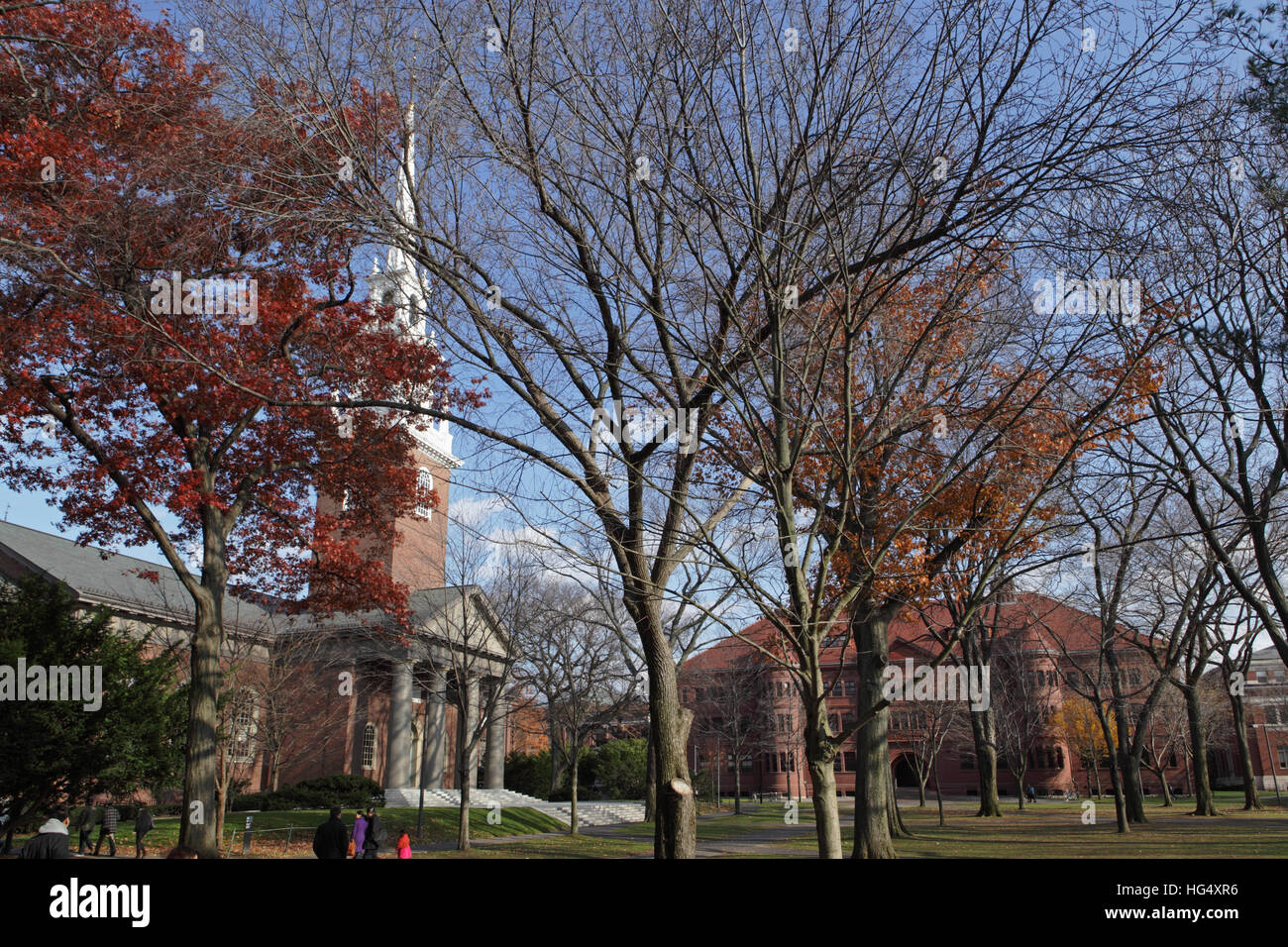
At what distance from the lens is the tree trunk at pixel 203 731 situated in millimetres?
13625

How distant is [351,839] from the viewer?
51.2 ft

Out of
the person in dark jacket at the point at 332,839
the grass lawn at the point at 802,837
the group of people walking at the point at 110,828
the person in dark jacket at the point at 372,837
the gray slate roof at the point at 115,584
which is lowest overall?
the grass lawn at the point at 802,837

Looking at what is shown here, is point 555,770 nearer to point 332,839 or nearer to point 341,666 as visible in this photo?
point 341,666

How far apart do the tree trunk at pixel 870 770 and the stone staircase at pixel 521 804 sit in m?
19.8

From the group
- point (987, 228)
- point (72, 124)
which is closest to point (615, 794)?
point (72, 124)

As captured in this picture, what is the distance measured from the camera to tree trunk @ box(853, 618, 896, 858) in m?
14.8

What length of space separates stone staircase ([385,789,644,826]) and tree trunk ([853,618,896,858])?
1978cm

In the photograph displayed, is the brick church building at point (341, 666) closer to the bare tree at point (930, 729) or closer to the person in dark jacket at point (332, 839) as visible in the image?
the person in dark jacket at point (332, 839)

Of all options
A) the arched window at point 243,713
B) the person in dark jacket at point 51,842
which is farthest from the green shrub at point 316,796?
the person in dark jacket at point 51,842
